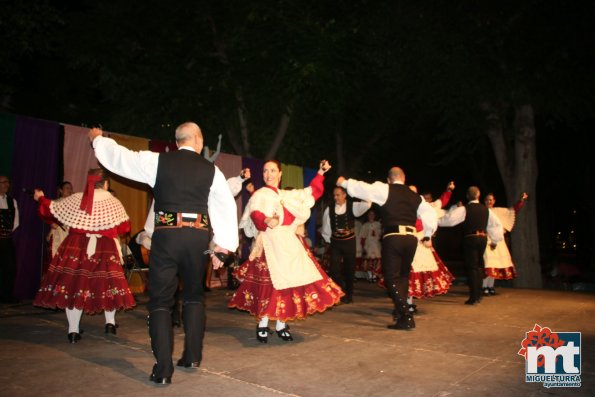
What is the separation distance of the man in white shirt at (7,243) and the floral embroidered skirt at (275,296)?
387 cm

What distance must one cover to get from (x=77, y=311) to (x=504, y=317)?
5.40 m

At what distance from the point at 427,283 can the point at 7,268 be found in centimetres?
604

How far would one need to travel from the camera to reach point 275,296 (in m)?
5.54

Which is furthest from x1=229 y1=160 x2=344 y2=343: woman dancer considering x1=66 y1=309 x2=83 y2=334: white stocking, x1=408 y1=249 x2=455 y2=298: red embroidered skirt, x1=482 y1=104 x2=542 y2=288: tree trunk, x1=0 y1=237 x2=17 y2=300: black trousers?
x1=482 y1=104 x2=542 y2=288: tree trunk

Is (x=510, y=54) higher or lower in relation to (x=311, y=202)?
higher

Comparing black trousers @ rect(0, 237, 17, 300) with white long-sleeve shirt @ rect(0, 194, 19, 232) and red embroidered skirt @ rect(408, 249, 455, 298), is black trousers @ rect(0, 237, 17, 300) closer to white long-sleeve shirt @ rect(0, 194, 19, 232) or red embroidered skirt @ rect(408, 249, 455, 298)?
white long-sleeve shirt @ rect(0, 194, 19, 232)

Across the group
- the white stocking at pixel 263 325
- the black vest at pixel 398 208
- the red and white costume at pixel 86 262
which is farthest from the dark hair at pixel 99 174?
the black vest at pixel 398 208

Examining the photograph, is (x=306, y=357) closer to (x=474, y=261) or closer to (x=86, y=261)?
(x=86, y=261)

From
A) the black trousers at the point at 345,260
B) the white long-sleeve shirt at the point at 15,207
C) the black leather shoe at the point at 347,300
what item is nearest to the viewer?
the white long-sleeve shirt at the point at 15,207

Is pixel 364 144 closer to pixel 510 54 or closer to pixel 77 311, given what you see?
pixel 510 54

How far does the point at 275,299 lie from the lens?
5531 mm

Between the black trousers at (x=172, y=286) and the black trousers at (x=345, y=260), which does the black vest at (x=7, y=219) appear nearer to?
the black trousers at (x=172, y=286)

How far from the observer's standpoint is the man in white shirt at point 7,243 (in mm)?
7668

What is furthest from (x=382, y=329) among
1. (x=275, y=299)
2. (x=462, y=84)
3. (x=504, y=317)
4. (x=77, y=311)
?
(x=462, y=84)
